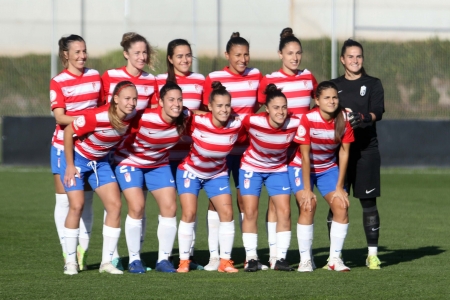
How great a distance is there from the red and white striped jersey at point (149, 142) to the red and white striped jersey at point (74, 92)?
0.46m

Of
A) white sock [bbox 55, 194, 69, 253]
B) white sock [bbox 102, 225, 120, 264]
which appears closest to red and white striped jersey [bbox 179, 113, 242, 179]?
white sock [bbox 102, 225, 120, 264]

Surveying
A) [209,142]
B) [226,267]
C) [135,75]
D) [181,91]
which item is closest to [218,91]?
[181,91]

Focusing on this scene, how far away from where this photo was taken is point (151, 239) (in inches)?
363

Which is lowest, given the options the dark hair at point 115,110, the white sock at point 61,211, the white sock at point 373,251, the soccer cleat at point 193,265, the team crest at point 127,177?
the soccer cleat at point 193,265

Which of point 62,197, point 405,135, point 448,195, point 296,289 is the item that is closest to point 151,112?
point 62,197

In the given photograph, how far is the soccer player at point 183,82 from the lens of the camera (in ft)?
24.5

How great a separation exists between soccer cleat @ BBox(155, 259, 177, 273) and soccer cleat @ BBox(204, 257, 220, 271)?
0.32m

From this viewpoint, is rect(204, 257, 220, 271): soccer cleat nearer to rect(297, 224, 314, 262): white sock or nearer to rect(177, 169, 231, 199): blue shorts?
rect(177, 169, 231, 199): blue shorts

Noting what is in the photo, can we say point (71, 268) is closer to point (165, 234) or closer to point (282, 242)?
point (165, 234)

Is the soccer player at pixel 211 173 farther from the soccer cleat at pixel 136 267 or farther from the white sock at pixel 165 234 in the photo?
the soccer cleat at pixel 136 267

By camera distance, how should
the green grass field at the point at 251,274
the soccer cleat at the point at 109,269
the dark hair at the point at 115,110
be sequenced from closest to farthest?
the green grass field at the point at 251,274 → the dark hair at the point at 115,110 → the soccer cleat at the point at 109,269

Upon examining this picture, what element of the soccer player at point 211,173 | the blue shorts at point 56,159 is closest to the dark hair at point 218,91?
the soccer player at point 211,173

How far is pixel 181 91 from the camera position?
7.04 m

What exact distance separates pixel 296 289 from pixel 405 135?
10898 mm
